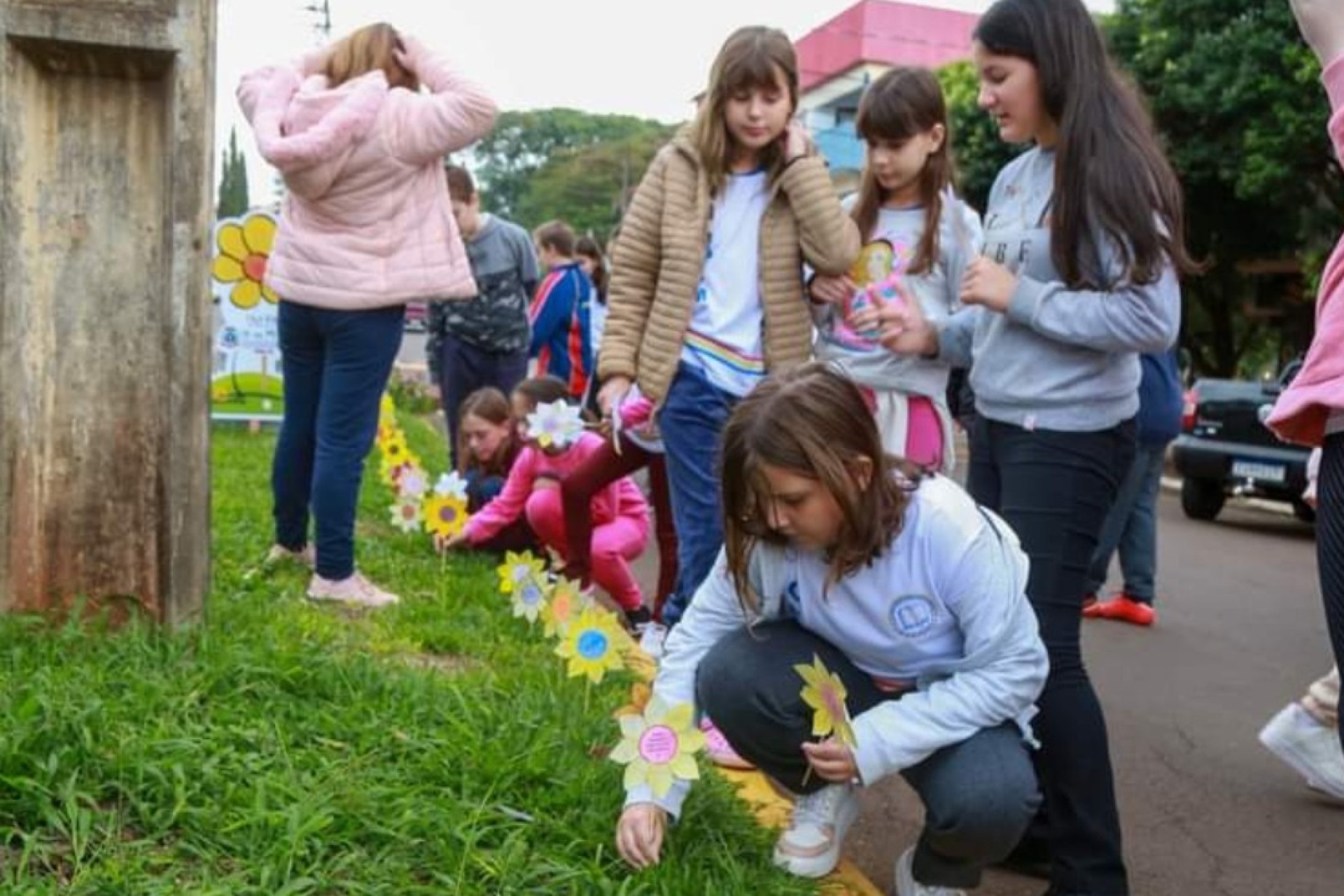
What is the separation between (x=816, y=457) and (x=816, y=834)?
75 cm

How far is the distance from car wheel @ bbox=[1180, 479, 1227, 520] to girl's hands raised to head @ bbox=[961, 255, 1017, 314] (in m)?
9.96

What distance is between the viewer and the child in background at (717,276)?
390 cm

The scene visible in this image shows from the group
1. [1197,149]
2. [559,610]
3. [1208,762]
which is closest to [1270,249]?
[1197,149]

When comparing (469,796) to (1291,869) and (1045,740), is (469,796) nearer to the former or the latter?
(1045,740)

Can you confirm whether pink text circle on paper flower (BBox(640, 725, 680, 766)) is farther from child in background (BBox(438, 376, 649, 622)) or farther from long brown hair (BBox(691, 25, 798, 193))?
child in background (BBox(438, 376, 649, 622))

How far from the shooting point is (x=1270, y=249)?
21062mm

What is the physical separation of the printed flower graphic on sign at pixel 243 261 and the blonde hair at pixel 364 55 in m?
6.95

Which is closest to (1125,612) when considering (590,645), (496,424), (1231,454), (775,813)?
(496,424)

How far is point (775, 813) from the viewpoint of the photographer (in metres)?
3.23

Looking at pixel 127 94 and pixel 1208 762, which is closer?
pixel 127 94

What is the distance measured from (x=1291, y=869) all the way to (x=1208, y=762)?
0.88 metres

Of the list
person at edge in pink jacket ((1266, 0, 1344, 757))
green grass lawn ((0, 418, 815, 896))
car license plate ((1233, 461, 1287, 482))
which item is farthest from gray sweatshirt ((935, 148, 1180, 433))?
car license plate ((1233, 461, 1287, 482))

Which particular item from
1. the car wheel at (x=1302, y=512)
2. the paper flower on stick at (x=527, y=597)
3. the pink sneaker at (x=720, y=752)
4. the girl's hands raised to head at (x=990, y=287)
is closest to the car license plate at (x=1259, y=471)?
the car wheel at (x=1302, y=512)

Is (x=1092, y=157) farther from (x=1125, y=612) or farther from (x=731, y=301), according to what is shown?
(x=1125, y=612)
